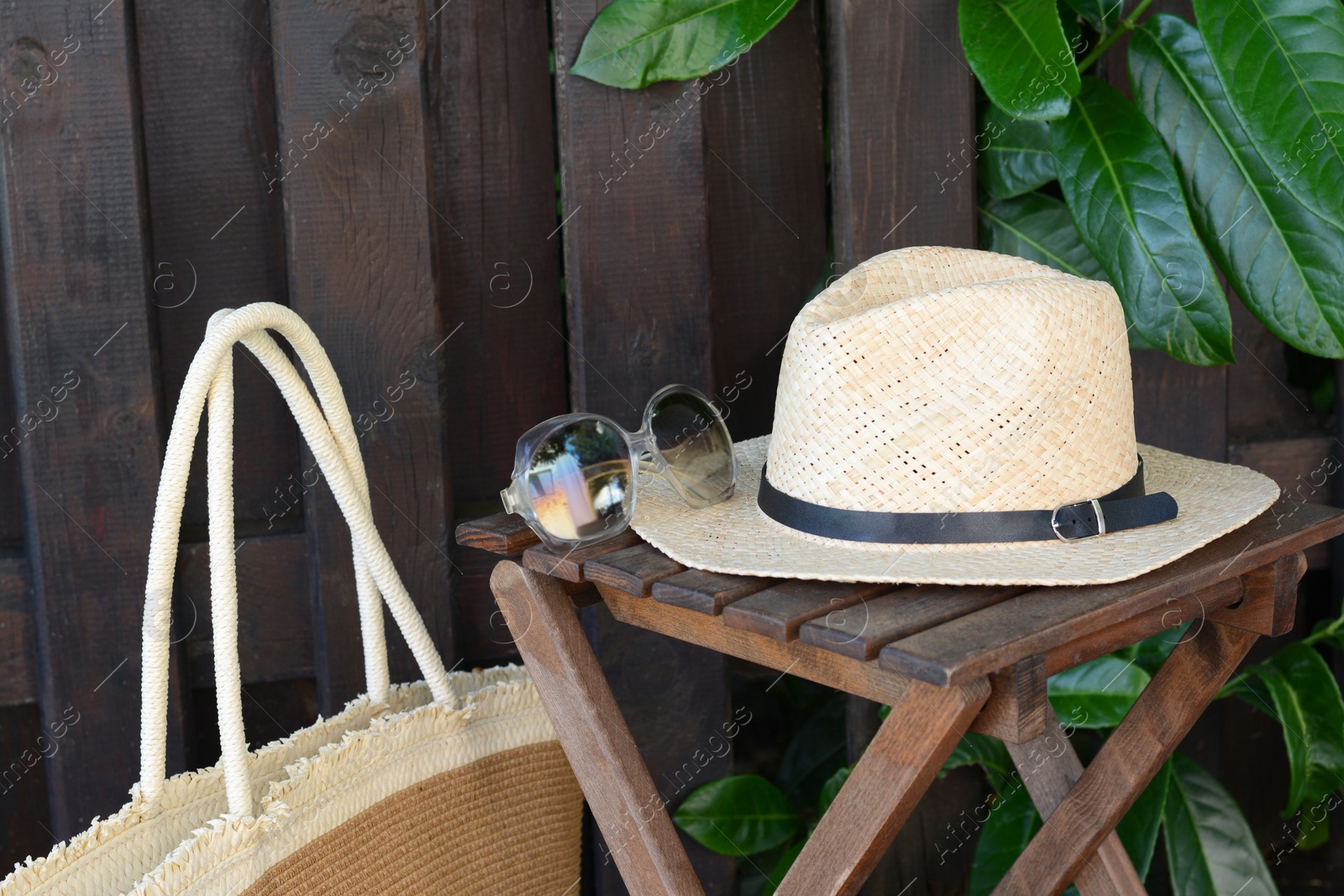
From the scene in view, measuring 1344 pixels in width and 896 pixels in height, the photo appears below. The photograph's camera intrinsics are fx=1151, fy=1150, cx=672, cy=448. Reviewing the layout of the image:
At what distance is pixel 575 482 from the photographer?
3.37 ft

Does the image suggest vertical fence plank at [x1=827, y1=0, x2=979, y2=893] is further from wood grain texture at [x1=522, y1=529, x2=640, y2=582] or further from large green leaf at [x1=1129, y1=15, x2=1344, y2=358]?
wood grain texture at [x1=522, y1=529, x2=640, y2=582]

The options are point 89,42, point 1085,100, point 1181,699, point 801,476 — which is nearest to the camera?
point 801,476

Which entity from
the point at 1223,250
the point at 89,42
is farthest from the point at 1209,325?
the point at 89,42

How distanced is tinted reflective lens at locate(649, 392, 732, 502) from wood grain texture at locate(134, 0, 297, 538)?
0.62 metres

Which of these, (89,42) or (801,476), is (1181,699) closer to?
(801,476)

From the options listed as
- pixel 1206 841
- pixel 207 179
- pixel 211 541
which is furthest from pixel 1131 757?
pixel 207 179

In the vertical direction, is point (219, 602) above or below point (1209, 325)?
below

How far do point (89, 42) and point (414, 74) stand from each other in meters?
0.37

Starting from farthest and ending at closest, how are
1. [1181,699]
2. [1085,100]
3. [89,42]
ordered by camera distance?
[1085,100]
[89,42]
[1181,699]

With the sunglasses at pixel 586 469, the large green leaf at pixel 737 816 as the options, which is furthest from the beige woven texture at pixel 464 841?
the sunglasses at pixel 586 469

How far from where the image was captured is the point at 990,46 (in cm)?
134

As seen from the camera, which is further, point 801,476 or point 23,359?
point 23,359

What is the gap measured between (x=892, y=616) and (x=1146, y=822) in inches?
35.2

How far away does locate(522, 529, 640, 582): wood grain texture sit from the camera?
1011 mm
